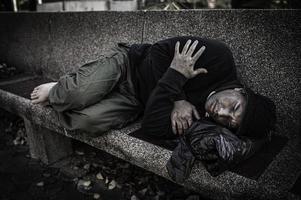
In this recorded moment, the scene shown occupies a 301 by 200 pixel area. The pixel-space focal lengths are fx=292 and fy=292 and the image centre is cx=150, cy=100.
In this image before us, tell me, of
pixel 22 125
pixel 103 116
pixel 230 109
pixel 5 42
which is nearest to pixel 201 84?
pixel 230 109

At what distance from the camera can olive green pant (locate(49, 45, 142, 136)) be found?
3039 millimetres

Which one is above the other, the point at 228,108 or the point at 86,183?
the point at 228,108

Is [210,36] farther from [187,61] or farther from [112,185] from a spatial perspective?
[112,185]

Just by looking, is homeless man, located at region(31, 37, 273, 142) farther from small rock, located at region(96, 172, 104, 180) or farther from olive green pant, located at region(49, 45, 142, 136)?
small rock, located at region(96, 172, 104, 180)

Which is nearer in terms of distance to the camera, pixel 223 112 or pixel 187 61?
pixel 223 112

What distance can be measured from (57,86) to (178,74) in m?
1.36

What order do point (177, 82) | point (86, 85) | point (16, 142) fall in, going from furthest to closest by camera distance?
point (16, 142) → point (86, 85) → point (177, 82)

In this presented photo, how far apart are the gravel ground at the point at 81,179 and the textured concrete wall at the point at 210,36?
140 cm

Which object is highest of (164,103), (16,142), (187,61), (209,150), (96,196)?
(187,61)

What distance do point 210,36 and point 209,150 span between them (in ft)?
5.00

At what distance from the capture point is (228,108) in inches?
98.5

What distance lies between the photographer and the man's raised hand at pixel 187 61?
2.76 m

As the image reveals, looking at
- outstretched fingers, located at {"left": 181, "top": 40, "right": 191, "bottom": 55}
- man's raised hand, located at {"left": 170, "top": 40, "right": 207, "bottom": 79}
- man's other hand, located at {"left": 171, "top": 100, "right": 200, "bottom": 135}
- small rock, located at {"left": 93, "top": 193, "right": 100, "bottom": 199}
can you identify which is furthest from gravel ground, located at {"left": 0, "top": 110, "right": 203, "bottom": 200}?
outstretched fingers, located at {"left": 181, "top": 40, "right": 191, "bottom": 55}

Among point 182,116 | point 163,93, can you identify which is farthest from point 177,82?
point 182,116
